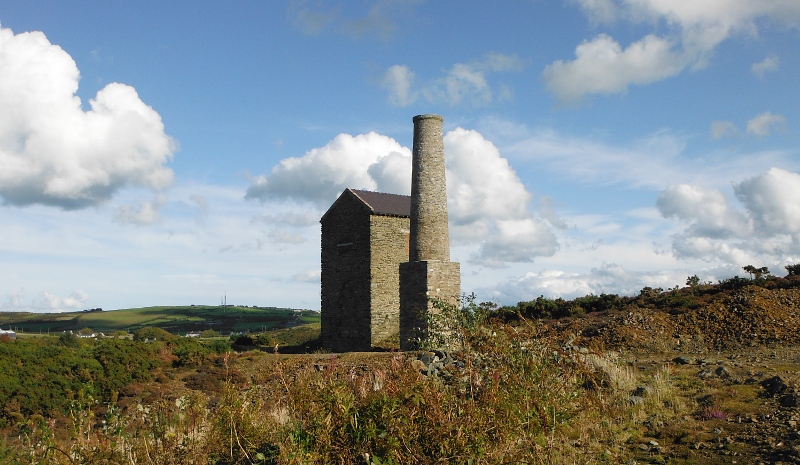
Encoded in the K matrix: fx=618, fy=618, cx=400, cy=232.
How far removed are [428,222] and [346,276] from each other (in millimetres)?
7315

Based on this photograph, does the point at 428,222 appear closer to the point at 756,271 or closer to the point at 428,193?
the point at 428,193

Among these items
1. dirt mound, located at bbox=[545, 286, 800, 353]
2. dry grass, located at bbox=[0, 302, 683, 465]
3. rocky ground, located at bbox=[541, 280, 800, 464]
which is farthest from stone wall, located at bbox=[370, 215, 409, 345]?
dry grass, located at bbox=[0, 302, 683, 465]

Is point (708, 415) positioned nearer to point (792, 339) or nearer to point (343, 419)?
point (343, 419)

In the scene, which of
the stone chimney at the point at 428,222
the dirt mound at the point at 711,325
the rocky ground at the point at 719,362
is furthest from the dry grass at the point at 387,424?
the stone chimney at the point at 428,222

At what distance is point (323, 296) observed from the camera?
30562 mm

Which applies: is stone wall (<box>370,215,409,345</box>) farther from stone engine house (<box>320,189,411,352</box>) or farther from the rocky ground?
the rocky ground

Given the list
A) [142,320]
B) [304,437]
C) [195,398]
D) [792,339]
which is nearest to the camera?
[304,437]

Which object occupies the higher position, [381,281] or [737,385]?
[381,281]

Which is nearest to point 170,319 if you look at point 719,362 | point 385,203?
point 385,203

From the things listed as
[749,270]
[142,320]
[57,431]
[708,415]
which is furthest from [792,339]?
[142,320]

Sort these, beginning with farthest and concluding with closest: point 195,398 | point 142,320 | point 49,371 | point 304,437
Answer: point 142,320 < point 49,371 < point 195,398 < point 304,437

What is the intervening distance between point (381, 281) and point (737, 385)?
17.2 m

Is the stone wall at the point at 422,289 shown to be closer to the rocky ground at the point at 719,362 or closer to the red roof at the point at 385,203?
the rocky ground at the point at 719,362

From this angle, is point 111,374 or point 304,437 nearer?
point 304,437
